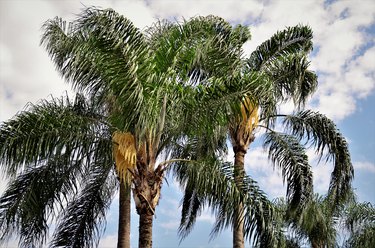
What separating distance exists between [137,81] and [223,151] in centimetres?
654

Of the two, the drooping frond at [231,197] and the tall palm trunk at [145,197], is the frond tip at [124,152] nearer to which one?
the tall palm trunk at [145,197]

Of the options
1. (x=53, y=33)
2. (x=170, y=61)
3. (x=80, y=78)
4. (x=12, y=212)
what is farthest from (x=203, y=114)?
(x=12, y=212)

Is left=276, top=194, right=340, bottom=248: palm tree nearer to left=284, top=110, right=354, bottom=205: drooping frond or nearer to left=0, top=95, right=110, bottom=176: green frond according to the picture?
left=284, top=110, right=354, bottom=205: drooping frond

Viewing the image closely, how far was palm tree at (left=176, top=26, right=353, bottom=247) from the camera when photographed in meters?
13.2

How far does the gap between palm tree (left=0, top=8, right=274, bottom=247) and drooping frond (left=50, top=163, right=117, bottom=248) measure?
0.85m

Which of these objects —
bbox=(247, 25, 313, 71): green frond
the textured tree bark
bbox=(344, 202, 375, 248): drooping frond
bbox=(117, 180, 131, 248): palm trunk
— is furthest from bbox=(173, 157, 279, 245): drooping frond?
bbox=(344, 202, 375, 248): drooping frond

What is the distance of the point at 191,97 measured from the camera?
1059 cm

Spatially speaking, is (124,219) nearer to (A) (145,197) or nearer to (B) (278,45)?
(A) (145,197)

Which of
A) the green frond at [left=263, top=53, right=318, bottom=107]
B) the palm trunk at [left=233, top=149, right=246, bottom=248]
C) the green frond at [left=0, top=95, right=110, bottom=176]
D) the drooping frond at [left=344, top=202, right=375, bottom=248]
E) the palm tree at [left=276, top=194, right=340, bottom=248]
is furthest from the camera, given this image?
the drooping frond at [left=344, top=202, right=375, bottom=248]

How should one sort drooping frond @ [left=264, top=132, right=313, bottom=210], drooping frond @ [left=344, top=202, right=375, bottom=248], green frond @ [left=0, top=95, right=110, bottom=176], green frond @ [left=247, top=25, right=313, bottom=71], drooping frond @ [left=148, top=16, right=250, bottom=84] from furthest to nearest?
drooping frond @ [left=344, top=202, right=375, bottom=248] → green frond @ [left=247, top=25, right=313, bottom=71] → drooping frond @ [left=264, top=132, right=313, bottom=210] → drooping frond @ [left=148, top=16, right=250, bottom=84] → green frond @ [left=0, top=95, right=110, bottom=176]

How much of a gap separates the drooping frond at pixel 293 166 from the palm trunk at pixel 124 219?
12.1ft

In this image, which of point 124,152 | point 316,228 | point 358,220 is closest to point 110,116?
point 124,152

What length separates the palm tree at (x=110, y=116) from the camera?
33.2 ft

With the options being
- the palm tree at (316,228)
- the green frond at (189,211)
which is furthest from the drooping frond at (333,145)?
the palm tree at (316,228)
